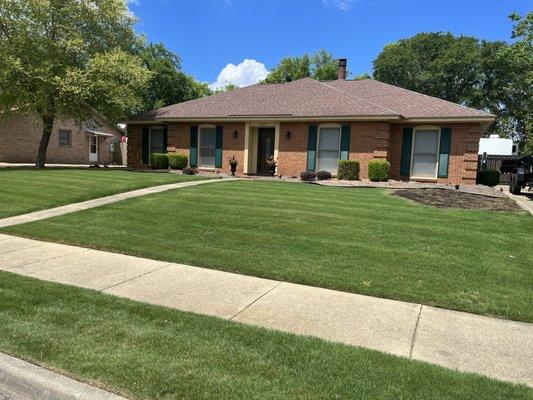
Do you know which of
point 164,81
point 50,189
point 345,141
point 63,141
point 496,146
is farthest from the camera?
point 164,81

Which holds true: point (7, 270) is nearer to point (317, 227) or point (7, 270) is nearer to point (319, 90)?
point (317, 227)

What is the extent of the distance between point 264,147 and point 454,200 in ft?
39.7

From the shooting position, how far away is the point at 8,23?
22.4m

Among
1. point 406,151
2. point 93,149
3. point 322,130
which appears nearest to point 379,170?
point 406,151

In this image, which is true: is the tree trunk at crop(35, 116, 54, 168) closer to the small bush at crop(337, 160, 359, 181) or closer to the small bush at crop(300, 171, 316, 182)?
the small bush at crop(300, 171, 316, 182)

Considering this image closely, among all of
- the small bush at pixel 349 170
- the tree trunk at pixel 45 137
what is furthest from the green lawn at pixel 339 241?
the tree trunk at pixel 45 137

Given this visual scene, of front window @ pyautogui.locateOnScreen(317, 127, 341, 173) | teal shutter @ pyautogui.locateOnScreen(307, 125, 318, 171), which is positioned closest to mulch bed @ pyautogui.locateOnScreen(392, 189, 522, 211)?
front window @ pyautogui.locateOnScreen(317, 127, 341, 173)

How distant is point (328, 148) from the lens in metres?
20.7

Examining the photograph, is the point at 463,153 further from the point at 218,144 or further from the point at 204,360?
the point at 204,360

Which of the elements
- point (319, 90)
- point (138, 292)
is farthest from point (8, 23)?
point (138, 292)

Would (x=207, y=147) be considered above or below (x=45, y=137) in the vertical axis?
below

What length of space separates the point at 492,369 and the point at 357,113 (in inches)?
653

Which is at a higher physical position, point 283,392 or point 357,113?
point 357,113

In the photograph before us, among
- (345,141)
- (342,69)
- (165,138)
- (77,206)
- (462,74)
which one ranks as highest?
(462,74)
